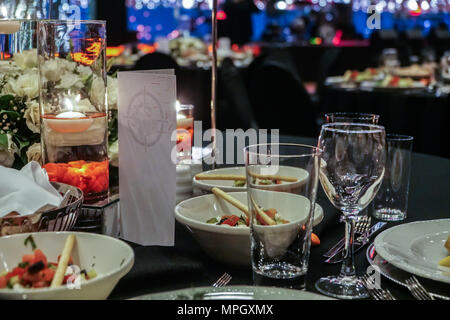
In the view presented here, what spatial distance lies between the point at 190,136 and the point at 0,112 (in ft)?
1.24

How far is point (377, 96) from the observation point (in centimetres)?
393

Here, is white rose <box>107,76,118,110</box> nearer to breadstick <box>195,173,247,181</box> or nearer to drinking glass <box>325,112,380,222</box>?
breadstick <box>195,173,247,181</box>

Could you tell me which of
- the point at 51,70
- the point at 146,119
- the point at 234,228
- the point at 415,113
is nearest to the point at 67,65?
the point at 51,70

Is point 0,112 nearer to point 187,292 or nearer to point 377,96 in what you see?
point 187,292

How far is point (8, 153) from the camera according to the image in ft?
3.46

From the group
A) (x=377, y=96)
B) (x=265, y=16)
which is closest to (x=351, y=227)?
(x=377, y=96)

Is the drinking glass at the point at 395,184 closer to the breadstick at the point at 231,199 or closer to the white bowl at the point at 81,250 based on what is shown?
the breadstick at the point at 231,199

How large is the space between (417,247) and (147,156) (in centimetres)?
44

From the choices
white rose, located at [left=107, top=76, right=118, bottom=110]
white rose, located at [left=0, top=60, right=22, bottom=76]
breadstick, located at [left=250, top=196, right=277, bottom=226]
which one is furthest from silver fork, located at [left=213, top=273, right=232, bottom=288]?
white rose, located at [left=0, top=60, right=22, bottom=76]

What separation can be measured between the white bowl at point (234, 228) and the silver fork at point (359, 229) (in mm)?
59

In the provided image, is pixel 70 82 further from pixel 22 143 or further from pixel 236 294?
pixel 236 294

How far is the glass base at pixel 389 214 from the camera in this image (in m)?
1.10

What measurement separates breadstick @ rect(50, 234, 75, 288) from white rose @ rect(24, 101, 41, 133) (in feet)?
1.48

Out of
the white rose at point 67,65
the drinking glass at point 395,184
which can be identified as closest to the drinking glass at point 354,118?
the drinking glass at point 395,184
